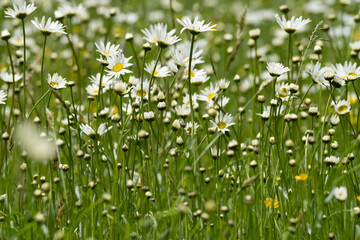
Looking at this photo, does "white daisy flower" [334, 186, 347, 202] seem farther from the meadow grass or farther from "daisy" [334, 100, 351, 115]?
"daisy" [334, 100, 351, 115]

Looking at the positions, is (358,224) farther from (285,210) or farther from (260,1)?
(260,1)

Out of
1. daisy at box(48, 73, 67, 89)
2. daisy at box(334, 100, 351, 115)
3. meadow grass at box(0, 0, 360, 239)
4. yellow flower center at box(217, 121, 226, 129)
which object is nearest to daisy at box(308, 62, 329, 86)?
meadow grass at box(0, 0, 360, 239)

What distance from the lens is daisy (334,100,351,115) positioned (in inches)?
94.8

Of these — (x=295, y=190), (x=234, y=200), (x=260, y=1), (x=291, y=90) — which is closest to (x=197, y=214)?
(x=234, y=200)

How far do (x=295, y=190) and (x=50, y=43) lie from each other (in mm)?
3696

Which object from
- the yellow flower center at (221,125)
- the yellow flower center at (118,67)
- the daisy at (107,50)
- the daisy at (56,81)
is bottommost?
the yellow flower center at (221,125)

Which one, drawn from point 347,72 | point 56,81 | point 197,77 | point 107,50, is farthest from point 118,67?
point 347,72

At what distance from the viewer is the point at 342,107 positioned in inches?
96.0

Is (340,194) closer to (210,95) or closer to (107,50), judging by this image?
(210,95)

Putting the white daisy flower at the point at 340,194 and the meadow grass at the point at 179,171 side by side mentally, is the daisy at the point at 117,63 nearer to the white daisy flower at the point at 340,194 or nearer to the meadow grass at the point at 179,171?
the meadow grass at the point at 179,171

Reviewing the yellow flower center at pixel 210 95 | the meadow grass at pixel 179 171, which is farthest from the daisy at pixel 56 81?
the yellow flower center at pixel 210 95

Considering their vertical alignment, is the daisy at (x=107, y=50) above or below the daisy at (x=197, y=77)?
above

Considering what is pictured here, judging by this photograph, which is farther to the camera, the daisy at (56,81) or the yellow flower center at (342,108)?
the daisy at (56,81)

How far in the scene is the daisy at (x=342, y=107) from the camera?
7.90 ft
